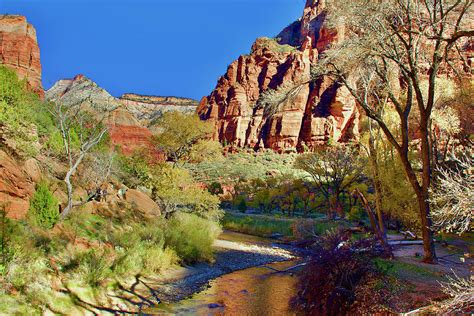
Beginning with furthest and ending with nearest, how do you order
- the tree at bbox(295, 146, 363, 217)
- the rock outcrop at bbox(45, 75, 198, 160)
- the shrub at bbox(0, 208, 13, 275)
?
1. the tree at bbox(295, 146, 363, 217)
2. the rock outcrop at bbox(45, 75, 198, 160)
3. the shrub at bbox(0, 208, 13, 275)

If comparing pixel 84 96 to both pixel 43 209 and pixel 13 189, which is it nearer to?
pixel 43 209

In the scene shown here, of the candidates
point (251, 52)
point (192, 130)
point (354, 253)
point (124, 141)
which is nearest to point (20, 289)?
point (354, 253)

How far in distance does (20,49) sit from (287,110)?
64.2 m

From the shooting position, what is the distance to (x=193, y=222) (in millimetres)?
19625

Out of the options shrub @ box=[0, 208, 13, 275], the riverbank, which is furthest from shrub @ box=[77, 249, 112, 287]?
shrub @ box=[0, 208, 13, 275]

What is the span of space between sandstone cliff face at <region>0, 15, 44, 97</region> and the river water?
42400 millimetres

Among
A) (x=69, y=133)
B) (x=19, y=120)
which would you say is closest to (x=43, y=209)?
(x=19, y=120)

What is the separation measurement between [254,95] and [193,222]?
112693 millimetres

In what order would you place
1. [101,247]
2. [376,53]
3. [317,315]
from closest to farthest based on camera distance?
[317,315], [376,53], [101,247]

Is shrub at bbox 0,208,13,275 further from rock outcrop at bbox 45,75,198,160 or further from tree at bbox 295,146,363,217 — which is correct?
tree at bbox 295,146,363,217

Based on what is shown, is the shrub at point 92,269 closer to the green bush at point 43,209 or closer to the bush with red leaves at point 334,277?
the green bush at point 43,209

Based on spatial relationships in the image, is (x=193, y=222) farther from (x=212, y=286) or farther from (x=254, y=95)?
(x=254, y=95)

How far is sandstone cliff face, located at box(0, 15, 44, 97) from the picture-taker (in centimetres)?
4878

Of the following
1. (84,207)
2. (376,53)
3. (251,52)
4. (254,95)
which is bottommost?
(84,207)
